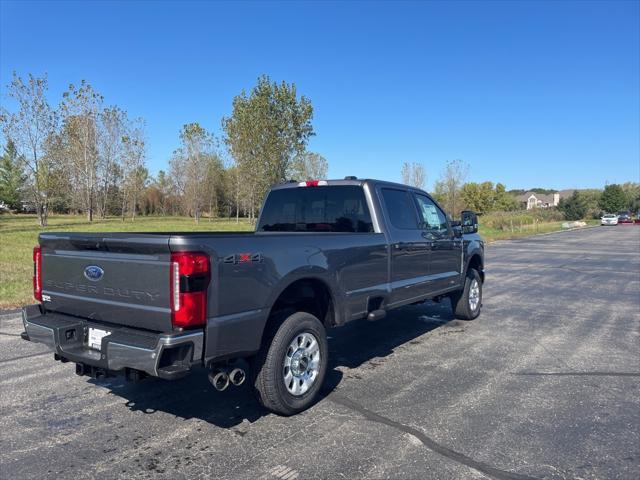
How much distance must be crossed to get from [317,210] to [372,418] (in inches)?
96.0

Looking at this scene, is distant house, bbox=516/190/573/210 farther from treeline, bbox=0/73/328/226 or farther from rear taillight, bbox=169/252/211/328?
rear taillight, bbox=169/252/211/328

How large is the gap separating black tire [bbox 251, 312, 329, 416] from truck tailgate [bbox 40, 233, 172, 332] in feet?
2.94

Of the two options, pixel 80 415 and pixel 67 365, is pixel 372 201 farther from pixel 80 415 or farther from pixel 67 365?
pixel 67 365

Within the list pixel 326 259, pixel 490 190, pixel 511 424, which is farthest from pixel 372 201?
pixel 490 190

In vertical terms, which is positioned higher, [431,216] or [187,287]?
[431,216]

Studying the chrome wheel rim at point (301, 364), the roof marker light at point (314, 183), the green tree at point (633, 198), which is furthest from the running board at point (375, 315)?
→ the green tree at point (633, 198)

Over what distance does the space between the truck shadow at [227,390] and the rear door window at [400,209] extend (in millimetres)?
1576

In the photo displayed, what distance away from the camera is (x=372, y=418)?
3.98m

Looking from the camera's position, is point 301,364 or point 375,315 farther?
point 375,315

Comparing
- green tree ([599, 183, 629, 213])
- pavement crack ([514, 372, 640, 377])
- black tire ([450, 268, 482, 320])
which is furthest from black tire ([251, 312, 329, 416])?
green tree ([599, 183, 629, 213])

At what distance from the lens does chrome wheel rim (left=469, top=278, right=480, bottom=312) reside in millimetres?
7690

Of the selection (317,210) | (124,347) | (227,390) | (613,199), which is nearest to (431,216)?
(317,210)

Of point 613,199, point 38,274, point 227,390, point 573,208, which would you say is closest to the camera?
point 38,274

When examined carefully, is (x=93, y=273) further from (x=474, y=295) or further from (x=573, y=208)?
(x=573, y=208)
